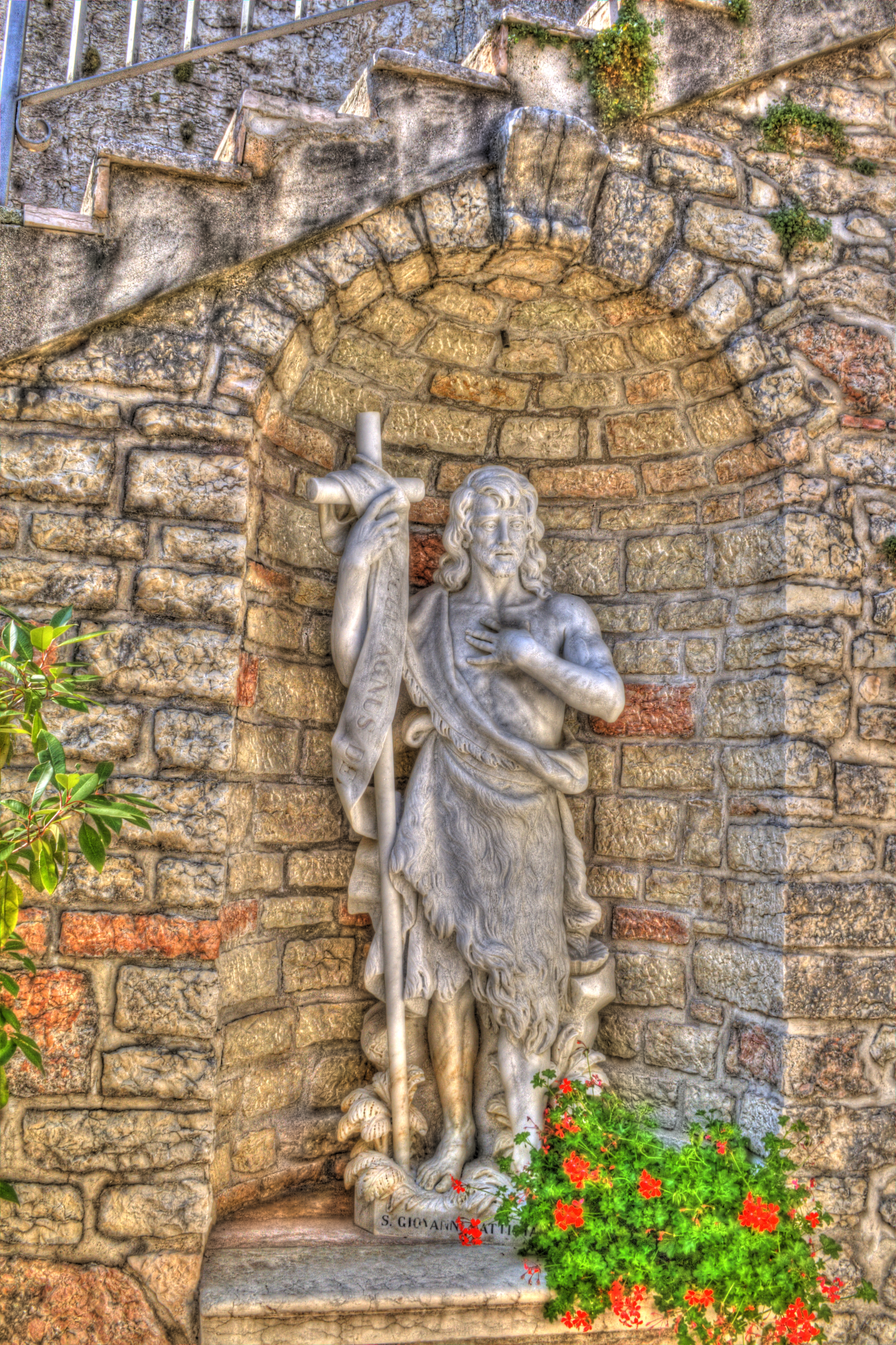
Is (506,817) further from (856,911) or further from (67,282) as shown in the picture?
(67,282)

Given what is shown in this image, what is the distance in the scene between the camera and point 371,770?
9.75 ft

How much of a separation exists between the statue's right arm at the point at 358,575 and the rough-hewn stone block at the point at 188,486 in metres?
0.39

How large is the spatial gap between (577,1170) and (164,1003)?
1.09 metres

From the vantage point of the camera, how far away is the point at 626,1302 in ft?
8.10

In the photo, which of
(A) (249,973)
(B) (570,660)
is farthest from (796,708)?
(A) (249,973)

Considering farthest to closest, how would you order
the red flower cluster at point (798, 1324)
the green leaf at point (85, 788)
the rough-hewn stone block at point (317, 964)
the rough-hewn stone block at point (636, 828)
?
1. the rough-hewn stone block at point (636, 828)
2. the rough-hewn stone block at point (317, 964)
3. the red flower cluster at point (798, 1324)
4. the green leaf at point (85, 788)

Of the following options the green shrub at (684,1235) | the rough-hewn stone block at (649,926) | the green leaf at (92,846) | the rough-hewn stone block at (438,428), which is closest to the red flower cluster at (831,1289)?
the green shrub at (684,1235)

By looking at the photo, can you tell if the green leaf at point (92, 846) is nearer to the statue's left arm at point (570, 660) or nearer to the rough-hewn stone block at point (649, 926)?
the statue's left arm at point (570, 660)

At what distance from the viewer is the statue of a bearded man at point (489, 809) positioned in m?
2.98

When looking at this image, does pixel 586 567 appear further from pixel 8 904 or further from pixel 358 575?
pixel 8 904

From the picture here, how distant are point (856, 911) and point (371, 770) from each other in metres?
1.38

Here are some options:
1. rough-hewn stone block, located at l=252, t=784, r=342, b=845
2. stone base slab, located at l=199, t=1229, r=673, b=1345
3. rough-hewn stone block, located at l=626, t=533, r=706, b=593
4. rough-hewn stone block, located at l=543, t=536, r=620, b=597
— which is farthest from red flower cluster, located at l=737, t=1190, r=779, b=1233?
rough-hewn stone block, located at l=543, t=536, r=620, b=597

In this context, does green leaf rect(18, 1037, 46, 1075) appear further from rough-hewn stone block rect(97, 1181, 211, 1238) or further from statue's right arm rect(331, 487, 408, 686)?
statue's right arm rect(331, 487, 408, 686)

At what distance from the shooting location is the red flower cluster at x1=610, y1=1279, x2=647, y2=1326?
2.44m
